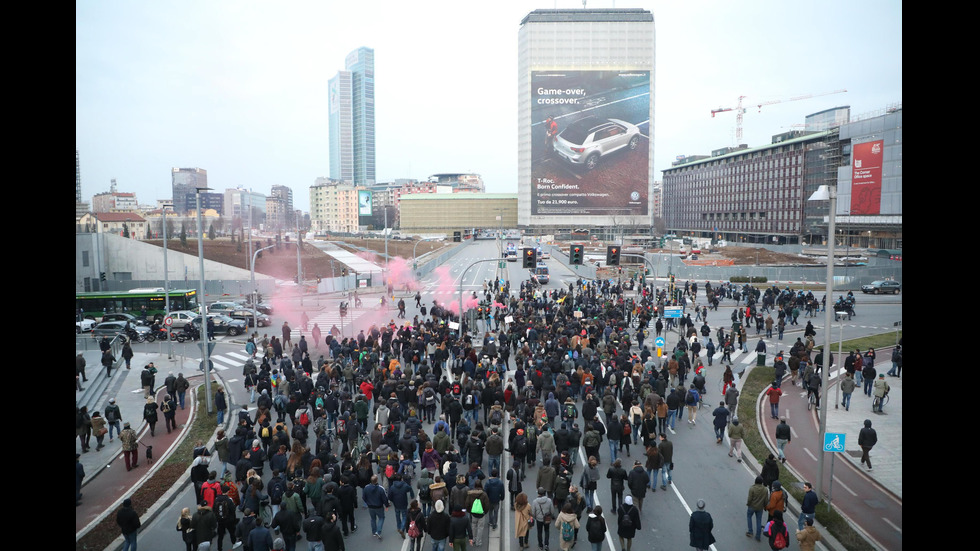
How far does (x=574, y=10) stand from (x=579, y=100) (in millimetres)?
29228

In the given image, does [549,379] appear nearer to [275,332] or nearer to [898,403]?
[898,403]

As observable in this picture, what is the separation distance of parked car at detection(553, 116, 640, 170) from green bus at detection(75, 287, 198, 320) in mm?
117213

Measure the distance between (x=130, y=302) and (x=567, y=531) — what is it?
3881cm

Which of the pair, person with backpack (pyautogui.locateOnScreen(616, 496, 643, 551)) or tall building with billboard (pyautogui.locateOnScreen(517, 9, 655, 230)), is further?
tall building with billboard (pyautogui.locateOnScreen(517, 9, 655, 230))

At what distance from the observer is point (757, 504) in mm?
11422

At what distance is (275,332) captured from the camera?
3562 cm

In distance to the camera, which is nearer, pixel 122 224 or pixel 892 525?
pixel 892 525

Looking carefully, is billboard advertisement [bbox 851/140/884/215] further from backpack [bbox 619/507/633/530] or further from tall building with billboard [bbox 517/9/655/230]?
backpack [bbox 619/507/633/530]

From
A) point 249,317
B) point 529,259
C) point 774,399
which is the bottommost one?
point 774,399

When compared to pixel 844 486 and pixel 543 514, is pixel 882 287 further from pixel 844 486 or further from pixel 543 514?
pixel 543 514

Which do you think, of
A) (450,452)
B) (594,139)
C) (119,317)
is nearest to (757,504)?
(450,452)

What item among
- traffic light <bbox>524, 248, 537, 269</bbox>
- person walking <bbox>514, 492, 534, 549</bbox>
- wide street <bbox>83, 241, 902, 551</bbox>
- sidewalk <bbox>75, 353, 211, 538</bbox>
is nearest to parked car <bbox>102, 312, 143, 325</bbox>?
sidewalk <bbox>75, 353, 211, 538</bbox>

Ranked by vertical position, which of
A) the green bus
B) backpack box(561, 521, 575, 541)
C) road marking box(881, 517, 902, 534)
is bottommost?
road marking box(881, 517, 902, 534)

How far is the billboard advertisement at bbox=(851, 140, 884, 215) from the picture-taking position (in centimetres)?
8162
